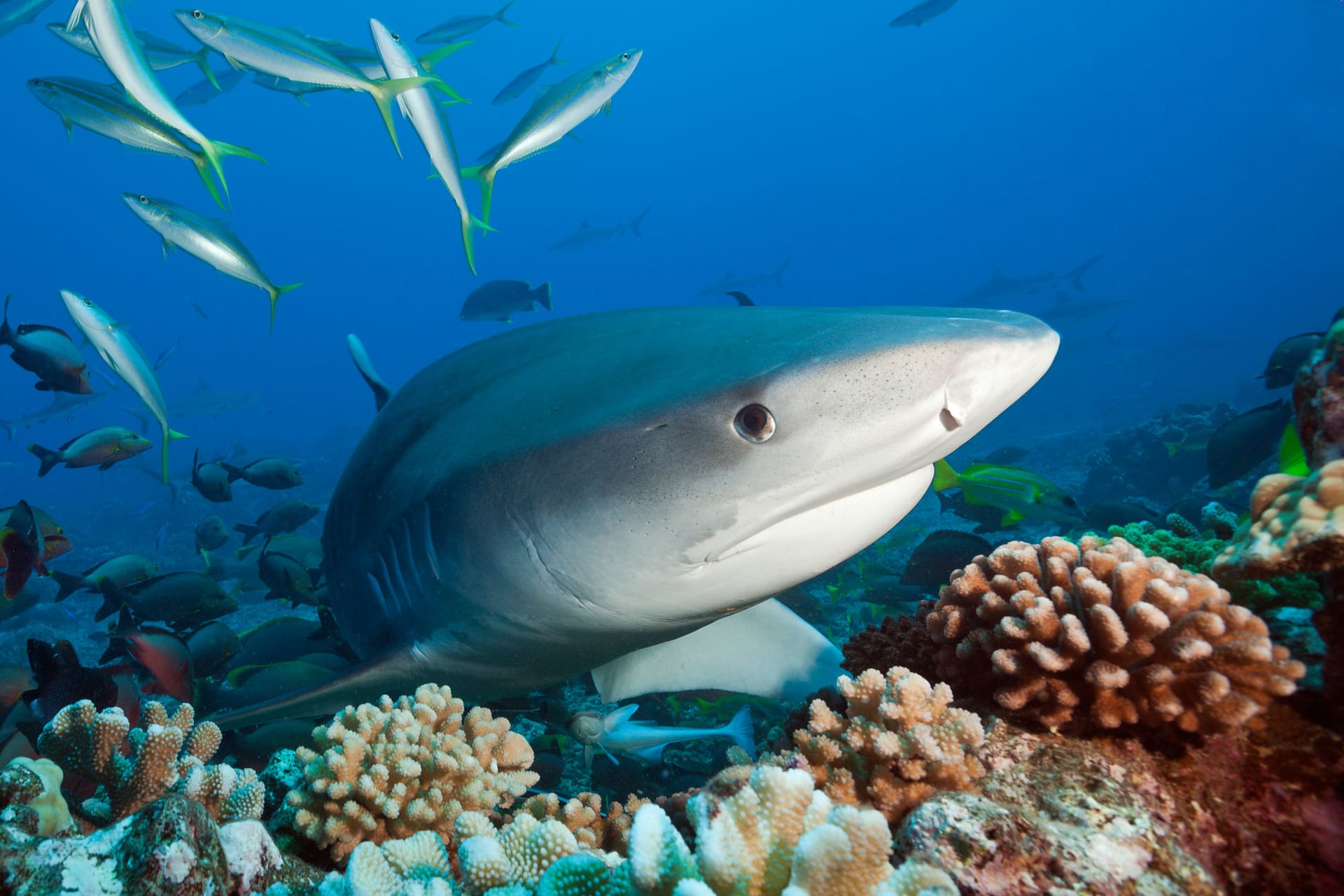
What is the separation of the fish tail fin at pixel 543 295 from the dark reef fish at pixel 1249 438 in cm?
886

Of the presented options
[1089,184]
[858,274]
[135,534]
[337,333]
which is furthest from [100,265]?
[1089,184]

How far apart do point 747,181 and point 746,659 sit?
143557 mm

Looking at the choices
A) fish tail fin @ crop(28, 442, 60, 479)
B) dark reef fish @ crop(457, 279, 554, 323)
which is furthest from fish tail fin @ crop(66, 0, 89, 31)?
dark reef fish @ crop(457, 279, 554, 323)

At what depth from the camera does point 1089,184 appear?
441 ft

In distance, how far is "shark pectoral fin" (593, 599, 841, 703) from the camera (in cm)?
288

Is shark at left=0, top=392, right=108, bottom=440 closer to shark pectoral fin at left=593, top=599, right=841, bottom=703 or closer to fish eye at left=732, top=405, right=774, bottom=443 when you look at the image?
shark pectoral fin at left=593, top=599, right=841, bottom=703

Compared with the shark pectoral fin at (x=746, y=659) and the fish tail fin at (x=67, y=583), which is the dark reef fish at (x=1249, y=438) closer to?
the shark pectoral fin at (x=746, y=659)

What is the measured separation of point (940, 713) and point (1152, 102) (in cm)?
16549

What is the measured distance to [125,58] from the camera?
294cm

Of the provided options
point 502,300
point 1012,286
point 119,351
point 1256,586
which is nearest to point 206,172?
point 119,351

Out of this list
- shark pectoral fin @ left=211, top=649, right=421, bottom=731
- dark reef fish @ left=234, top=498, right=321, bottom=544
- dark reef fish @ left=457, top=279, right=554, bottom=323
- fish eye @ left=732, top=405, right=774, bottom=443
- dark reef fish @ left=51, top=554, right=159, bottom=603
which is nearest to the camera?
fish eye @ left=732, top=405, right=774, bottom=443

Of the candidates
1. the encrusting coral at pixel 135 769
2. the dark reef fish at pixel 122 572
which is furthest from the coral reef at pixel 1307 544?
the dark reef fish at pixel 122 572

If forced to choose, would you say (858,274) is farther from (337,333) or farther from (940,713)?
(940,713)

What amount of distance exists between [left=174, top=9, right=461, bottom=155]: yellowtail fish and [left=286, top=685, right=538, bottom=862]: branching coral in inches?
115
